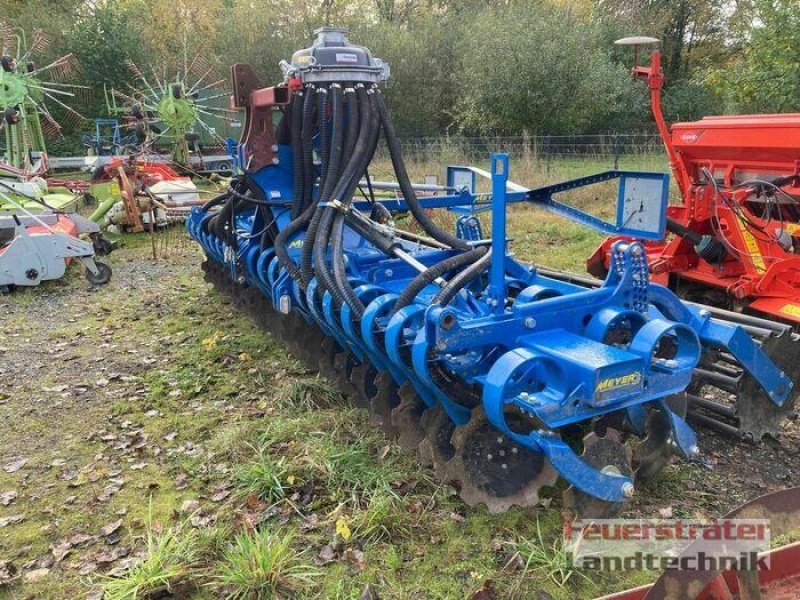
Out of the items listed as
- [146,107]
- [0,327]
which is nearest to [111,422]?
[0,327]

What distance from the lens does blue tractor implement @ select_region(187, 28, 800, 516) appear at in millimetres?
2764

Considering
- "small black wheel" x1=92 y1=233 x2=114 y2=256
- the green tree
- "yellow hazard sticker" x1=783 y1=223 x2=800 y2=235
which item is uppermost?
the green tree

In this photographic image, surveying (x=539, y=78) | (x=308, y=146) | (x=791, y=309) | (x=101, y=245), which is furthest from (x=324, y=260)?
(x=539, y=78)

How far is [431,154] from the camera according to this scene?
16.1 metres

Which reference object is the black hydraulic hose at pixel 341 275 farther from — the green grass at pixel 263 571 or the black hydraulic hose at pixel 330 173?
the green grass at pixel 263 571

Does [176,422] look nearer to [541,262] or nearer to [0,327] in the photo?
[0,327]

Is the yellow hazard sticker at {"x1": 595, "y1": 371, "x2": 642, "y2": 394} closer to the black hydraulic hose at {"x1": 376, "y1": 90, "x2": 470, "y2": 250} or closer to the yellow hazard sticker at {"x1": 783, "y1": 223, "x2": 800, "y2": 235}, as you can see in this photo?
the black hydraulic hose at {"x1": 376, "y1": 90, "x2": 470, "y2": 250}

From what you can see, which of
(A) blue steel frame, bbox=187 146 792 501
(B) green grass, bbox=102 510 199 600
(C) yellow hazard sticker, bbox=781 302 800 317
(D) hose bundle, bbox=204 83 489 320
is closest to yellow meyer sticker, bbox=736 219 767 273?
(C) yellow hazard sticker, bbox=781 302 800 317

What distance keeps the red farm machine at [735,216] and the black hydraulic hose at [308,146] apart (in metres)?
2.63

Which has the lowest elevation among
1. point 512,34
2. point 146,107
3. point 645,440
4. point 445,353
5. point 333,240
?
point 645,440

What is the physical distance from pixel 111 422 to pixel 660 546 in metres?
3.34

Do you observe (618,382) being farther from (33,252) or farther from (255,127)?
(33,252)

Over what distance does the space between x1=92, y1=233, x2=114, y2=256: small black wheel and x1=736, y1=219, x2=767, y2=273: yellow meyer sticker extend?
27.0ft

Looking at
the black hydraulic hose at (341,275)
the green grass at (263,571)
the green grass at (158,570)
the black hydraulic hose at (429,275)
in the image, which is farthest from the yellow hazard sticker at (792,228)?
the green grass at (158,570)
